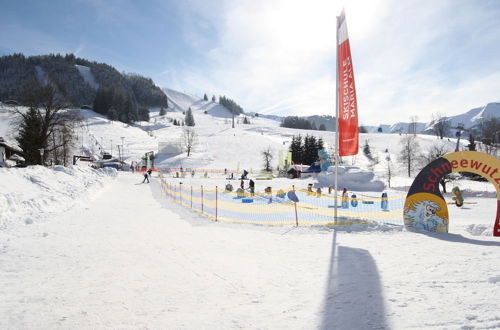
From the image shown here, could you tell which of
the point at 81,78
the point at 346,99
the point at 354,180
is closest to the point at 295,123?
the point at 354,180

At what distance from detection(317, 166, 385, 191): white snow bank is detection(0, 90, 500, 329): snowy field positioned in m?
22.2

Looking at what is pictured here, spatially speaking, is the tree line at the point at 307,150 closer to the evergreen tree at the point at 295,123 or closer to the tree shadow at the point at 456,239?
the tree shadow at the point at 456,239

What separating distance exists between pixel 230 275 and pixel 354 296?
215 cm

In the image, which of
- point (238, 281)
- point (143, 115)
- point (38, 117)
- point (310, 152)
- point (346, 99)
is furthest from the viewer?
point (143, 115)

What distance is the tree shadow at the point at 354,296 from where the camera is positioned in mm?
3299

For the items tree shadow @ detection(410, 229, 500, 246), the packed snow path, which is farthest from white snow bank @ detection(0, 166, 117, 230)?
tree shadow @ detection(410, 229, 500, 246)

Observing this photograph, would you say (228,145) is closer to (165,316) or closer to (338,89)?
(338,89)

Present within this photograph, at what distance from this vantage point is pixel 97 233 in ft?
23.7

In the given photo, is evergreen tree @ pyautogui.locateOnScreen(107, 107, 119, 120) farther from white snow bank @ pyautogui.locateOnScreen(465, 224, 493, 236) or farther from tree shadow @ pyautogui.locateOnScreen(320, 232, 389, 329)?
tree shadow @ pyautogui.locateOnScreen(320, 232, 389, 329)

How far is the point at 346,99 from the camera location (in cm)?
1002

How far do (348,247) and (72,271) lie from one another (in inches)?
243

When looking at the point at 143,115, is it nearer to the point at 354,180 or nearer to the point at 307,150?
the point at 307,150

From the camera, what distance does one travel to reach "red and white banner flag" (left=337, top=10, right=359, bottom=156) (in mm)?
9789

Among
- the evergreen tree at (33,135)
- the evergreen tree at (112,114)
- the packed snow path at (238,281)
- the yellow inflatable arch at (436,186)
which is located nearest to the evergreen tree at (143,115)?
the evergreen tree at (112,114)
